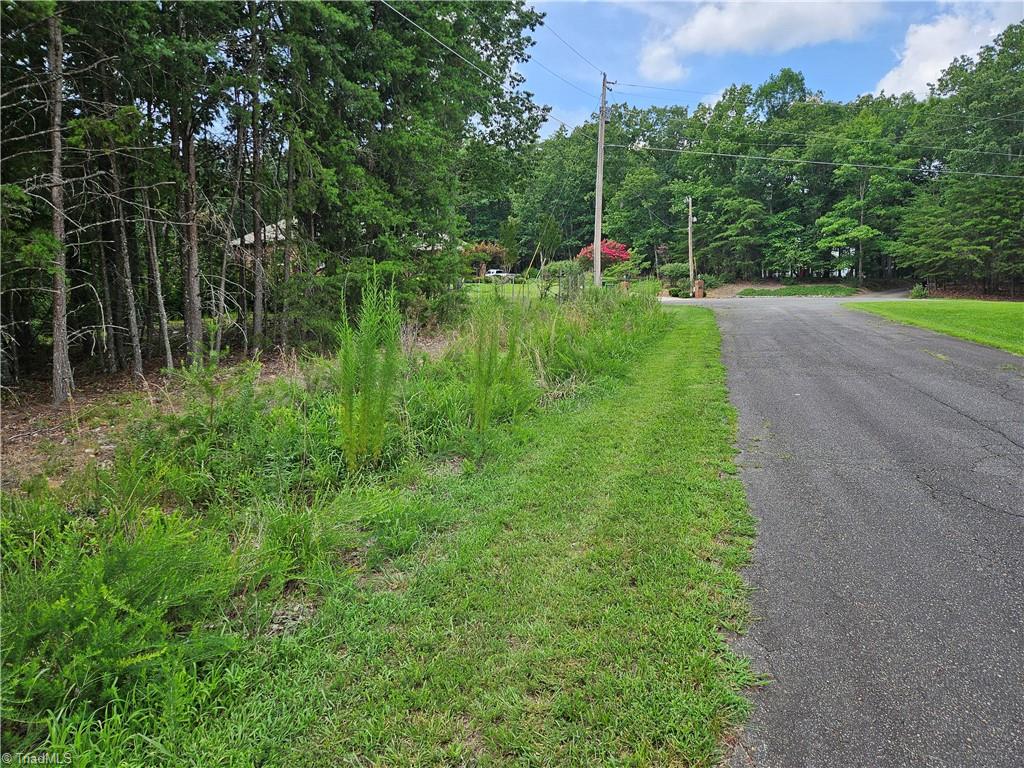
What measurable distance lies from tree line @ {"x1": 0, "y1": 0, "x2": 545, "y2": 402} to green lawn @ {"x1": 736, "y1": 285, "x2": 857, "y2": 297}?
84.4 feet

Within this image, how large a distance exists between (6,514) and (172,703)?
169cm

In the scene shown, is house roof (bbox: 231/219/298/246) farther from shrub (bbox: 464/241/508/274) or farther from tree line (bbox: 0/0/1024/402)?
shrub (bbox: 464/241/508/274)

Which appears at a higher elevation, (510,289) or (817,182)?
(817,182)

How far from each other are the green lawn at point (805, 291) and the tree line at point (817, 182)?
7.11 ft

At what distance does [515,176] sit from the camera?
16234 millimetres

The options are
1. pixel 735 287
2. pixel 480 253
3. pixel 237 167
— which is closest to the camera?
pixel 237 167

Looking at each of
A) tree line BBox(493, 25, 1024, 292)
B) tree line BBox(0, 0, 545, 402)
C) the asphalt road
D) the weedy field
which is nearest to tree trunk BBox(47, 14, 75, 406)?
tree line BBox(0, 0, 545, 402)

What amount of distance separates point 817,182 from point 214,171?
38.0 m

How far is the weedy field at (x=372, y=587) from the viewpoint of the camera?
1524mm

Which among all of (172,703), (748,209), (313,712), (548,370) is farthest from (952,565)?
(748,209)

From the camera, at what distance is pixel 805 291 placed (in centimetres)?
3017

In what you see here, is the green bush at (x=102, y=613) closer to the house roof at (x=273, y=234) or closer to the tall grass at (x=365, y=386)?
the tall grass at (x=365, y=386)

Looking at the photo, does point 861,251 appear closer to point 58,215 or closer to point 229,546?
point 58,215

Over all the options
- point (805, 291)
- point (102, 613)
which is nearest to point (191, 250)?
point (102, 613)
